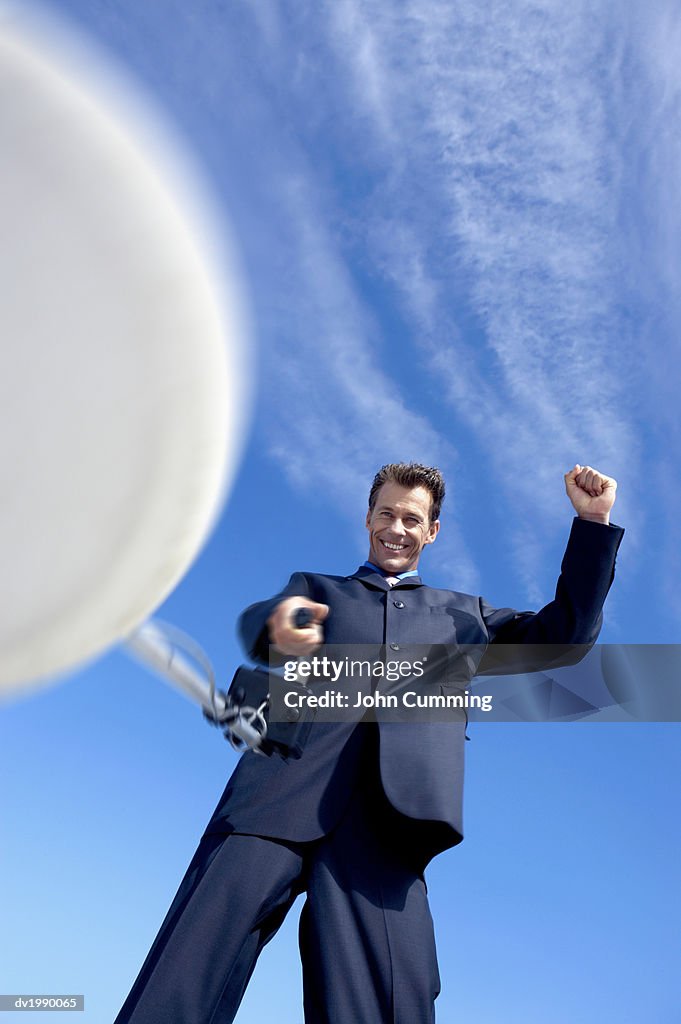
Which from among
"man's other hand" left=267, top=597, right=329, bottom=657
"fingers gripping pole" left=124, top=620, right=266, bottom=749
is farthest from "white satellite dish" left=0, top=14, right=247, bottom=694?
"man's other hand" left=267, top=597, right=329, bottom=657

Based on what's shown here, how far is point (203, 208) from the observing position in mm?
1479

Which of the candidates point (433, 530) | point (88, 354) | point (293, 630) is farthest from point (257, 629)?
point (88, 354)

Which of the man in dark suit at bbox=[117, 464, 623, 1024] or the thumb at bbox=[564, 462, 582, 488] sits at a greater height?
the thumb at bbox=[564, 462, 582, 488]

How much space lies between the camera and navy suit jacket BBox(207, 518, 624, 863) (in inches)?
105

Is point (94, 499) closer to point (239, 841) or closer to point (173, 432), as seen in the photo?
point (173, 432)

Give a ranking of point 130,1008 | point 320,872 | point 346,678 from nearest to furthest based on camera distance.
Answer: point 130,1008 → point 320,872 → point 346,678

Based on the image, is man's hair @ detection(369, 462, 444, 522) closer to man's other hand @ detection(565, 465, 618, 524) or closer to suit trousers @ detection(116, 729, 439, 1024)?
man's other hand @ detection(565, 465, 618, 524)

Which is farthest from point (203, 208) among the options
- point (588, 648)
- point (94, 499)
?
point (588, 648)

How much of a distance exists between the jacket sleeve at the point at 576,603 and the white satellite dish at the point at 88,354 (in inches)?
69.6

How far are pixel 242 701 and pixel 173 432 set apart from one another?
1.26 meters

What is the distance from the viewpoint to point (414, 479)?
3.47 m

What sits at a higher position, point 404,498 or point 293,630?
point 404,498

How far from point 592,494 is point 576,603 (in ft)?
1.32

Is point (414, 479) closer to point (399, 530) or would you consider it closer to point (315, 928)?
point (399, 530)
